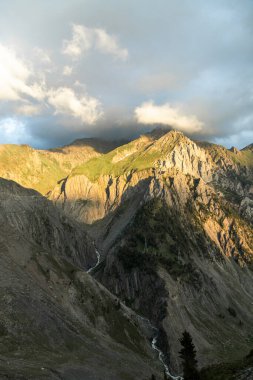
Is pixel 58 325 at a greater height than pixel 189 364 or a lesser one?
greater

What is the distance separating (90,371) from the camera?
11006 cm

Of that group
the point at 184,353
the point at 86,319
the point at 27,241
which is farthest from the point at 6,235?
the point at 184,353

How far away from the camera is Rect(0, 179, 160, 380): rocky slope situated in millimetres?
104312

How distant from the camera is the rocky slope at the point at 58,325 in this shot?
104312mm

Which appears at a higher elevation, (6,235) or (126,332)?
(6,235)

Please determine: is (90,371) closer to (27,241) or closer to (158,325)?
(27,241)

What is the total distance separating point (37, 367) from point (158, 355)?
92.6 meters

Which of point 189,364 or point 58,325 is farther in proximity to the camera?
point 58,325

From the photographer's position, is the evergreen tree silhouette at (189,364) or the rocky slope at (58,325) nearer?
the evergreen tree silhouette at (189,364)

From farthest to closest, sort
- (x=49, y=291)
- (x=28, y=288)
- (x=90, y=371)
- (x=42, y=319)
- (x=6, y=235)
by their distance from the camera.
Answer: (x=6, y=235), (x=49, y=291), (x=28, y=288), (x=42, y=319), (x=90, y=371)

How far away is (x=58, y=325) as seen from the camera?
129 meters

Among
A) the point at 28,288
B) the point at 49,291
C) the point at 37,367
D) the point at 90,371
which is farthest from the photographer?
the point at 49,291

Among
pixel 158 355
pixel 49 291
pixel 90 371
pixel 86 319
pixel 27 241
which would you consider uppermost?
pixel 27 241

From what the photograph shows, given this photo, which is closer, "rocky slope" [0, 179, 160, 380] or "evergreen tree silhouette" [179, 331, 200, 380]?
"evergreen tree silhouette" [179, 331, 200, 380]
